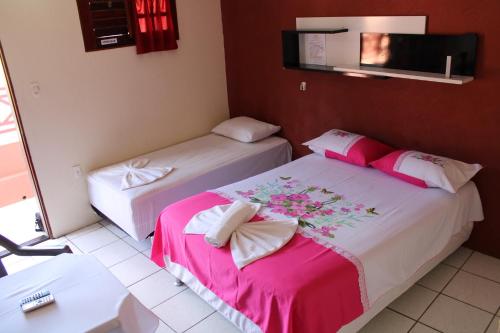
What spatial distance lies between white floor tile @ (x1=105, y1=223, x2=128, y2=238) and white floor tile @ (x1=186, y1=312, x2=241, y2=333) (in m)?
1.37

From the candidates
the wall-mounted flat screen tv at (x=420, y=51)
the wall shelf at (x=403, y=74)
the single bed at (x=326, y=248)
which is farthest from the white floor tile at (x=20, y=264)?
the wall-mounted flat screen tv at (x=420, y=51)

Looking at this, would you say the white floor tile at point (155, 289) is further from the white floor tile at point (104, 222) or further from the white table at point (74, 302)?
the white floor tile at point (104, 222)

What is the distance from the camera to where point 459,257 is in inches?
119

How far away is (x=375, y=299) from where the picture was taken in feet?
7.52

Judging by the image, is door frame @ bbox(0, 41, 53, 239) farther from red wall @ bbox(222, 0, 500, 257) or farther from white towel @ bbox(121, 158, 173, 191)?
red wall @ bbox(222, 0, 500, 257)

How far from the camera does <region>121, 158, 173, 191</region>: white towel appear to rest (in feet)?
11.0

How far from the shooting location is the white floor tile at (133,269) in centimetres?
308

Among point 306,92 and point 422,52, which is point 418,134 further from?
point 306,92

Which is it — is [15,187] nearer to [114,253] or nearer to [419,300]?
[114,253]

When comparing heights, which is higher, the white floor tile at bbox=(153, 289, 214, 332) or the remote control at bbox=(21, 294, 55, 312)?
the remote control at bbox=(21, 294, 55, 312)

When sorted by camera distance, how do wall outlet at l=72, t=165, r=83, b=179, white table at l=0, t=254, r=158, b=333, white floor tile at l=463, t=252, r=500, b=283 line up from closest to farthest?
white table at l=0, t=254, r=158, b=333, white floor tile at l=463, t=252, r=500, b=283, wall outlet at l=72, t=165, r=83, b=179

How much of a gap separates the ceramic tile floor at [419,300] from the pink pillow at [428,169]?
584 mm

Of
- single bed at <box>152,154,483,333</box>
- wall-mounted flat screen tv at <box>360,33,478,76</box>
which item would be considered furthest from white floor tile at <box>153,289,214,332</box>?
wall-mounted flat screen tv at <box>360,33,478,76</box>

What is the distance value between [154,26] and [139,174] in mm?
1319
